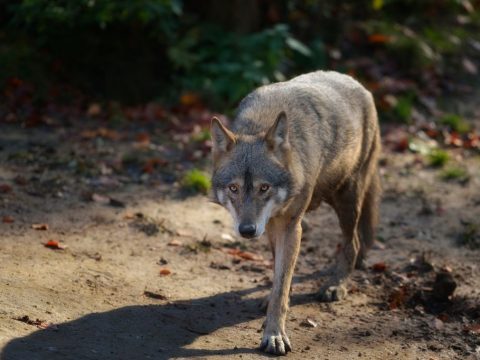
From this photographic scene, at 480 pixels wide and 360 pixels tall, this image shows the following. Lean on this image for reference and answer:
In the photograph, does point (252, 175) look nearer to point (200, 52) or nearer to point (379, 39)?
point (200, 52)

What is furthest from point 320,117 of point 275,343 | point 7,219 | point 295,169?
point 7,219

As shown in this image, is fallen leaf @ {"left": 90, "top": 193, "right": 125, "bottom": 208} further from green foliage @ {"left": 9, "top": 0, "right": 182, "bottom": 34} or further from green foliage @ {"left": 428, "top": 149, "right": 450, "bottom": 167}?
green foliage @ {"left": 428, "top": 149, "right": 450, "bottom": 167}

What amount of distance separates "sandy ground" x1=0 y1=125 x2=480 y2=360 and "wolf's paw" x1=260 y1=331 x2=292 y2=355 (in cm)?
11

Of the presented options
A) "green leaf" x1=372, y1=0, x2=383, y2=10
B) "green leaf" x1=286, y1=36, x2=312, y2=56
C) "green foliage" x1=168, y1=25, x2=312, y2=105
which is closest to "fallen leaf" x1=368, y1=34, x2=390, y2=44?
"green leaf" x1=372, y1=0, x2=383, y2=10

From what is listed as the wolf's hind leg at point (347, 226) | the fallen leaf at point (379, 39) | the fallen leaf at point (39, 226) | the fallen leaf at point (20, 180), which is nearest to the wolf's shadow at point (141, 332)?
the wolf's hind leg at point (347, 226)

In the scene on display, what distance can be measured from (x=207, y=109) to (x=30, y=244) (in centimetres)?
554

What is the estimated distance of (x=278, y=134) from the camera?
6316mm

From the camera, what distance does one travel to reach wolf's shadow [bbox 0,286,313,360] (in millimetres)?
5496

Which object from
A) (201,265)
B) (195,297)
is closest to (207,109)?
(201,265)

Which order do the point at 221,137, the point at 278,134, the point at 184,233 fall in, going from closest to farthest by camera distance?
the point at 278,134 → the point at 221,137 → the point at 184,233

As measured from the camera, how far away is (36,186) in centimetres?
904

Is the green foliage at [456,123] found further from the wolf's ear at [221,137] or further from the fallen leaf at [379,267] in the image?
the wolf's ear at [221,137]

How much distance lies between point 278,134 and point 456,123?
749 centimetres

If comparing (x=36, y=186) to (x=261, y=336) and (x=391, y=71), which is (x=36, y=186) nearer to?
(x=261, y=336)
